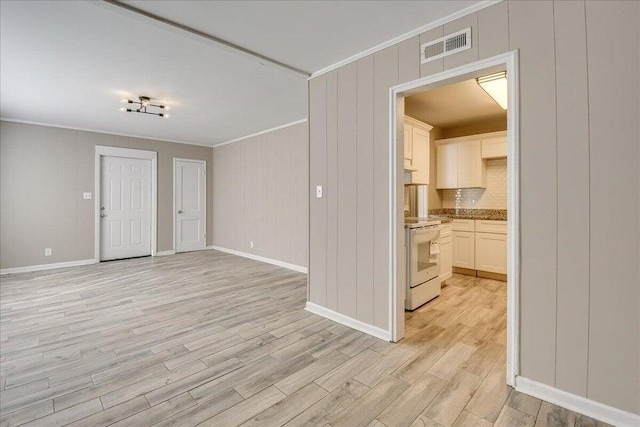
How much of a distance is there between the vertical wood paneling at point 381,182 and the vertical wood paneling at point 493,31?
688mm

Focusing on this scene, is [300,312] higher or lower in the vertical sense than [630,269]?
lower

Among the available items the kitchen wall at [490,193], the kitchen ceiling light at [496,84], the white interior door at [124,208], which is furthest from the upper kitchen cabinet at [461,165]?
the white interior door at [124,208]

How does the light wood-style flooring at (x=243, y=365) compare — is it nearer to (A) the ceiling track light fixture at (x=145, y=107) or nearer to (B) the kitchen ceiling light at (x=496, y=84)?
(B) the kitchen ceiling light at (x=496, y=84)

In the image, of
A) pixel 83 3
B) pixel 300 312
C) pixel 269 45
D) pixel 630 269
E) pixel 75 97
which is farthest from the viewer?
pixel 75 97

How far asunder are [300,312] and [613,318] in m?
2.50

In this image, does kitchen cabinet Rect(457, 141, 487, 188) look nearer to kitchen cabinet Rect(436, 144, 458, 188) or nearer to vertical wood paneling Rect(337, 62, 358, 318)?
kitchen cabinet Rect(436, 144, 458, 188)

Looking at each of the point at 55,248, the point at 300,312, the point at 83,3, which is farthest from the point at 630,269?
the point at 55,248

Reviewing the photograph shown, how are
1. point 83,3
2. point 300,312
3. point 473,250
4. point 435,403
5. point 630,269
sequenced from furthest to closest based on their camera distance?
point 473,250, point 300,312, point 83,3, point 435,403, point 630,269

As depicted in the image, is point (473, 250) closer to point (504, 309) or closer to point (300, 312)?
point (504, 309)

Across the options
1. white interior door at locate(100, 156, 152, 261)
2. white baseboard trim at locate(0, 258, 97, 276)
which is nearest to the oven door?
white interior door at locate(100, 156, 152, 261)

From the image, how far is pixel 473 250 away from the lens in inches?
187

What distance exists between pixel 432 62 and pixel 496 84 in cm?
127

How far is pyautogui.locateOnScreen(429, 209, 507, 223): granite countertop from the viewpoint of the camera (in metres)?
4.86

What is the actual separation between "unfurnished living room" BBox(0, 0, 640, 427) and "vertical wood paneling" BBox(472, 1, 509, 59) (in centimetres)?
1
